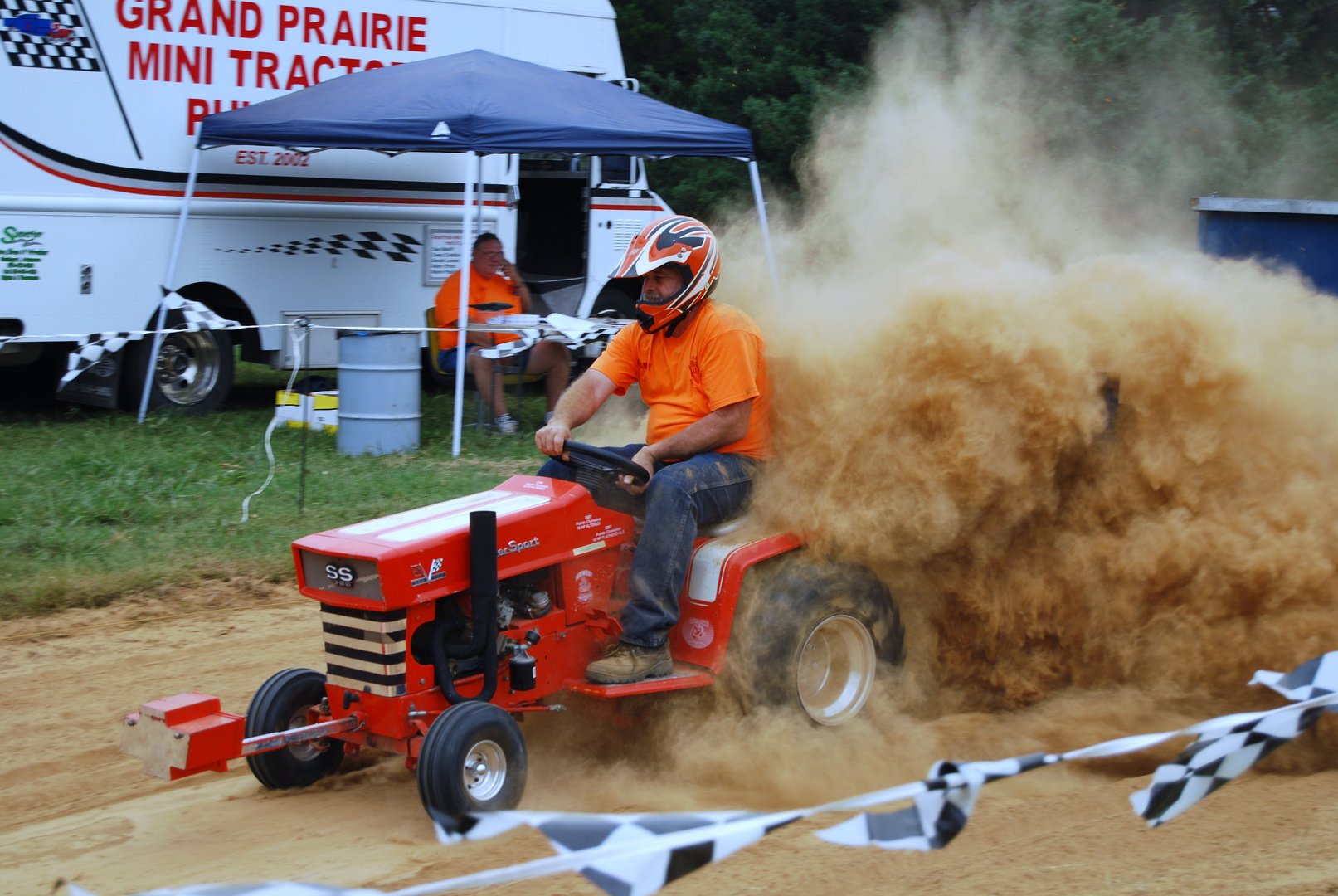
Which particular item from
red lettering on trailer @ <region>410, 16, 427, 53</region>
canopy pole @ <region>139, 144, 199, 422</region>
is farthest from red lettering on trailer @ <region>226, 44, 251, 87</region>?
red lettering on trailer @ <region>410, 16, 427, 53</region>

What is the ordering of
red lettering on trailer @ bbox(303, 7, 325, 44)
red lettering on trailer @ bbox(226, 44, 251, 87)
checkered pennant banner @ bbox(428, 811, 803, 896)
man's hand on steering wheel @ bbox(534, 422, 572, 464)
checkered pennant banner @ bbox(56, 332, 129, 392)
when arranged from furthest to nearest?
red lettering on trailer @ bbox(303, 7, 325, 44) → red lettering on trailer @ bbox(226, 44, 251, 87) → checkered pennant banner @ bbox(56, 332, 129, 392) → man's hand on steering wheel @ bbox(534, 422, 572, 464) → checkered pennant banner @ bbox(428, 811, 803, 896)

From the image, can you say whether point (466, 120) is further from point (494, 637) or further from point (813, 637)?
point (494, 637)

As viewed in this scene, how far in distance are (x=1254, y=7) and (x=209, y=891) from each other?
15.8 meters

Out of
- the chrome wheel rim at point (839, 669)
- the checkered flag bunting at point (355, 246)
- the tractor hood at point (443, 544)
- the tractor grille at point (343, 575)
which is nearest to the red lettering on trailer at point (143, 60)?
the checkered flag bunting at point (355, 246)

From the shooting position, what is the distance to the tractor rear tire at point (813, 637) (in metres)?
4.41

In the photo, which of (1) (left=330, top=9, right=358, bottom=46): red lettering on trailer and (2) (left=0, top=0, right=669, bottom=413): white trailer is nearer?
(2) (left=0, top=0, right=669, bottom=413): white trailer

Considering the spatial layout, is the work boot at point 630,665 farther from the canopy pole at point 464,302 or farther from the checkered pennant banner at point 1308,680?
the canopy pole at point 464,302

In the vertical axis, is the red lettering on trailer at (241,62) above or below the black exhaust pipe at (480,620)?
above

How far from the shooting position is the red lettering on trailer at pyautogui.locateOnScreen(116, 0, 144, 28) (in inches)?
396

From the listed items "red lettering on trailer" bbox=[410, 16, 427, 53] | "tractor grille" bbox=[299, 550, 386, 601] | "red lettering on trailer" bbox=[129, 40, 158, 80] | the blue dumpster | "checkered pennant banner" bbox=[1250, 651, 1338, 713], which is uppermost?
"red lettering on trailer" bbox=[410, 16, 427, 53]

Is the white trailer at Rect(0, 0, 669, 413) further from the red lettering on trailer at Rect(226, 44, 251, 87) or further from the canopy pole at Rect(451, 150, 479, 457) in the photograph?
the canopy pole at Rect(451, 150, 479, 457)

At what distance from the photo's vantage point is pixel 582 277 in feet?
43.3

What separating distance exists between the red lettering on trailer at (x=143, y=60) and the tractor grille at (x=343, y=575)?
7.74 meters

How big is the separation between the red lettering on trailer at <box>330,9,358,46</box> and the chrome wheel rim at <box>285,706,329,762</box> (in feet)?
28.3
